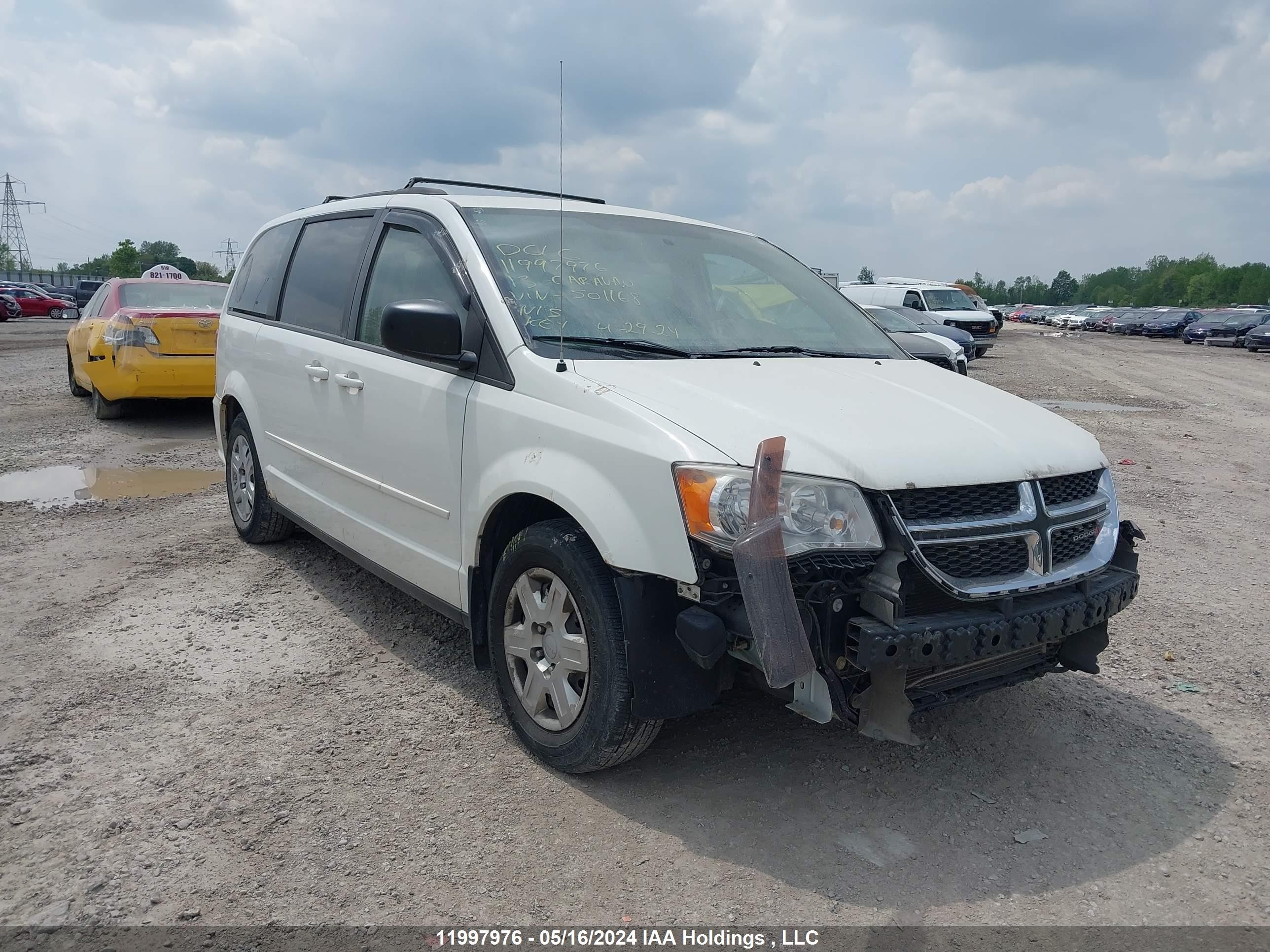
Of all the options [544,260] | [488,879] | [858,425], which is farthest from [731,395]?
[488,879]

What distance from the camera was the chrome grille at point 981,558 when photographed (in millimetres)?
2801

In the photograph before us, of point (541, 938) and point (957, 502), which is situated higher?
point (957, 502)

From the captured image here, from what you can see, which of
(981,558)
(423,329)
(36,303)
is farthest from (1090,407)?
(36,303)

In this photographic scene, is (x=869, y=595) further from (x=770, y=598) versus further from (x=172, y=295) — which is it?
(x=172, y=295)

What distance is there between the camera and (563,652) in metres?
3.17

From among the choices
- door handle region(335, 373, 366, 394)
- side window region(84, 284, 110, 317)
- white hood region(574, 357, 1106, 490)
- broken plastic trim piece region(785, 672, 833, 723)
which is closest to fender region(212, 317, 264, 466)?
door handle region(335, 373, 366, 394)

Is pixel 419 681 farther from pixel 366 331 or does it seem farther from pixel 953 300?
pixel 953 300

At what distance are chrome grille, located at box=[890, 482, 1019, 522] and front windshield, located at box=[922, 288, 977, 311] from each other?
23870 mm

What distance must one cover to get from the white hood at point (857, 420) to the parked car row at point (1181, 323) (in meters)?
36.2

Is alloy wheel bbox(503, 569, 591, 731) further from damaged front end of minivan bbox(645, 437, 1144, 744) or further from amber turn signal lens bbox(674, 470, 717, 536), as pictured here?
amber turn signal lens bbox(674, 470, 717, 536)

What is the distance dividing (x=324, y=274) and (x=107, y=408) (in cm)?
699

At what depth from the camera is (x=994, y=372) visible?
69.4 feet

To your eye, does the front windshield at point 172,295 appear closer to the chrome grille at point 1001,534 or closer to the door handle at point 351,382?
the door handle at point 351,382

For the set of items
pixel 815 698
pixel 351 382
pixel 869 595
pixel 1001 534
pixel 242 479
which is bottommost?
pixel 242 479
